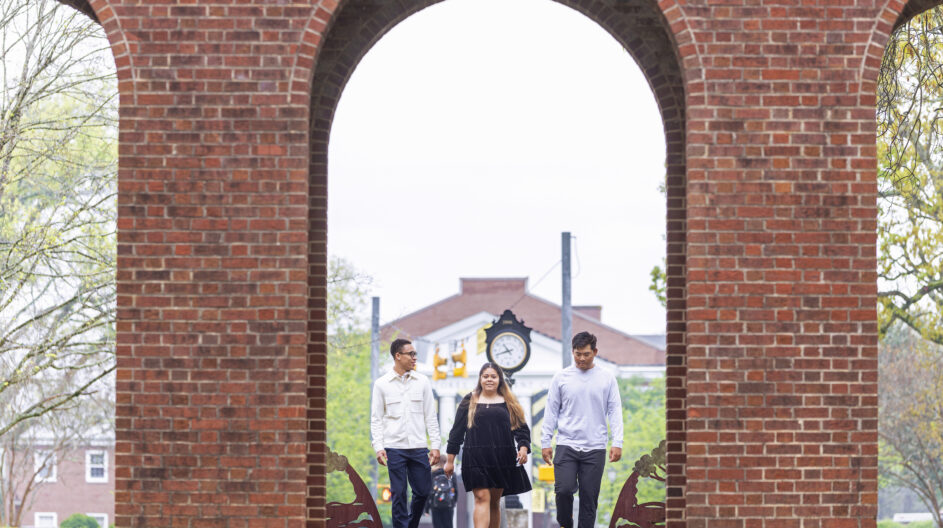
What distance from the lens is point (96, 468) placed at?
59.1 m

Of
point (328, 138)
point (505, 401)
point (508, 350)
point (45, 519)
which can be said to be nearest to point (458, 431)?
point (505, 401)

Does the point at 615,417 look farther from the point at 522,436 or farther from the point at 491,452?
the point at 491,452

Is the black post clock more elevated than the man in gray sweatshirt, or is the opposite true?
the black post clock

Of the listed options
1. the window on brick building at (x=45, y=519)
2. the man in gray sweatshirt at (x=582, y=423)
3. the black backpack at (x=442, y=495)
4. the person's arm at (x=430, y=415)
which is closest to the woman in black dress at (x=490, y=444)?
the person's arm at (x=430, y=415)

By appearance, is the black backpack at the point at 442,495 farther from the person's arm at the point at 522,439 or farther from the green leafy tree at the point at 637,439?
the green leafy tree at the point at 637,439

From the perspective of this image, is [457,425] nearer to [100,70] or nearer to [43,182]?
[100,70]

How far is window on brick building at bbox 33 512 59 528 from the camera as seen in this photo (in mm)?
59278

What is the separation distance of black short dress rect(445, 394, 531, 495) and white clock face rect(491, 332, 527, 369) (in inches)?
333

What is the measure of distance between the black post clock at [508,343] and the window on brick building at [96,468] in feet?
141

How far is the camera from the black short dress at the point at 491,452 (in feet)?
30.6

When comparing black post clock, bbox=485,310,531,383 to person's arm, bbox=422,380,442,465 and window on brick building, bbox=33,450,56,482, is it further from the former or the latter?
window on brick building, bbox=33,450,56,482

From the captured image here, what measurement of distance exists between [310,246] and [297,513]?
6.73ft

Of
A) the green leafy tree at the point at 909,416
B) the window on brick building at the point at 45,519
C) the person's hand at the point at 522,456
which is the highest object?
the person's hand at the point at 522,456

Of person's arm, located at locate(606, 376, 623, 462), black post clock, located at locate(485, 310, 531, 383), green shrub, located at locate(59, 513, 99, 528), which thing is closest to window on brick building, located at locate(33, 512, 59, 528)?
green shrub, located at locate(59, 513, 99, 528)
